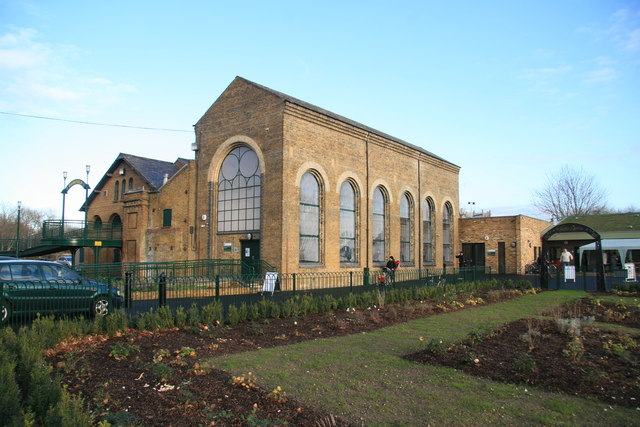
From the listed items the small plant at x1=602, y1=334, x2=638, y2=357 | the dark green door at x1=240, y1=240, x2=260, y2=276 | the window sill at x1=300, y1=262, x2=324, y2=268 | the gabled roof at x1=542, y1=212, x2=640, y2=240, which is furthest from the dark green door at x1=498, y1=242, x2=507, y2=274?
the small plant at x1=602, y1=334, x2=638, y2=357

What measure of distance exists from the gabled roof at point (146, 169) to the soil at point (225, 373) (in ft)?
82.3

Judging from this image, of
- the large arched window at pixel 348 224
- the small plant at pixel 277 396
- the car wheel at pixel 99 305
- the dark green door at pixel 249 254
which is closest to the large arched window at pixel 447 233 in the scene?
the large arched window at pixel 348 224

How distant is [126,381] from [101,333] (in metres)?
3.15

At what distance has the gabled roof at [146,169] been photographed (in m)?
32.8

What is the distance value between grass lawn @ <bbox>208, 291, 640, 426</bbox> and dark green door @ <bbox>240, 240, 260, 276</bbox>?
12.8m

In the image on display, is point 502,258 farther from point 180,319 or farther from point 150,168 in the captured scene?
point 180,319

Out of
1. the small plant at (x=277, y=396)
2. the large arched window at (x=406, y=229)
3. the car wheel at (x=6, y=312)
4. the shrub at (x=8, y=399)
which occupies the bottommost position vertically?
the small plant at (x=277, y=396)

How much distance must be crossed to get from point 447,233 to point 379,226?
971cm

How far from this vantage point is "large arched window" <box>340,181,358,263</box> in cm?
2369

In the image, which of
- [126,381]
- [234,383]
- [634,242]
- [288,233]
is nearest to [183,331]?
[126,381]

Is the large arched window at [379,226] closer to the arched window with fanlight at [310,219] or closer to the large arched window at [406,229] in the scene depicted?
the large arched window at [406,229]

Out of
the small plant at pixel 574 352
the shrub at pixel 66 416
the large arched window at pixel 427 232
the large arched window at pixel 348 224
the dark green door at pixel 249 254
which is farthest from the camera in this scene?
the large arched window at pixel 427 232

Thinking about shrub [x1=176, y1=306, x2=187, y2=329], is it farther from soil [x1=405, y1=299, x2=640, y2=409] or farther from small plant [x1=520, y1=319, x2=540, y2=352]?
small plant [x1=520, y1=319, x2=540, y2=352]

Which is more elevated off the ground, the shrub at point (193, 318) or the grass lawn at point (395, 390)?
the shrub at point (193, 318)
